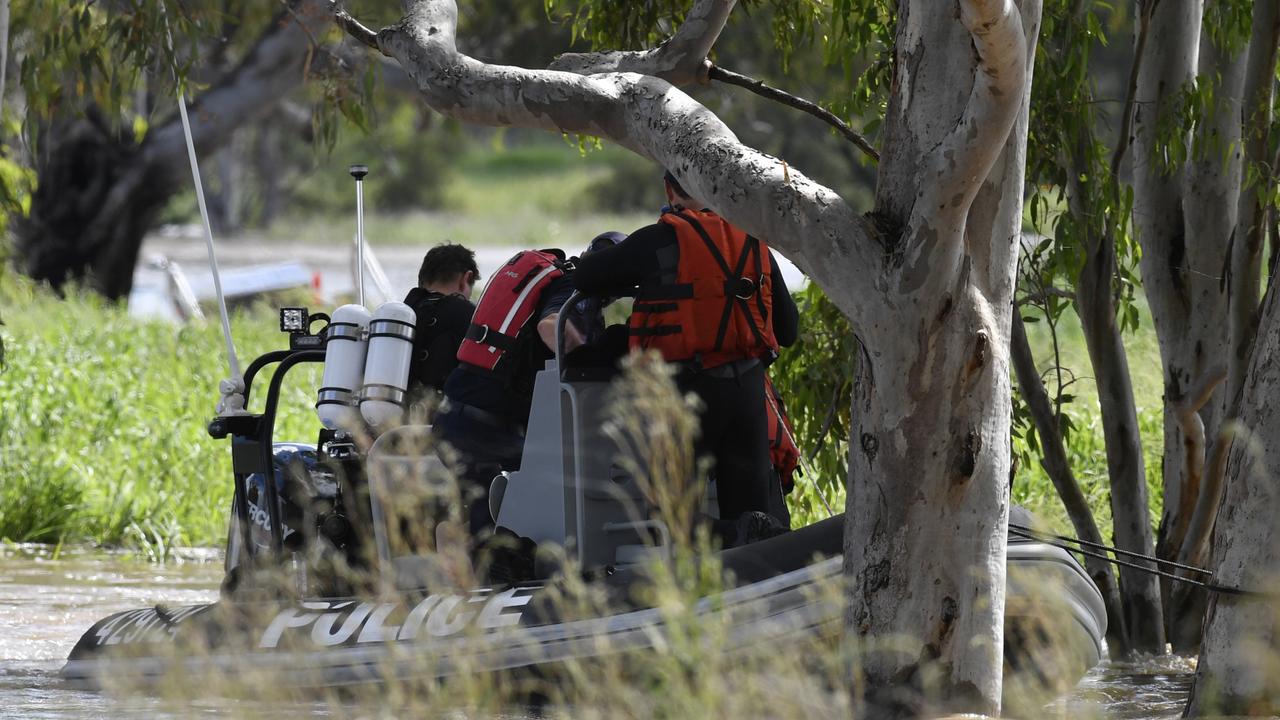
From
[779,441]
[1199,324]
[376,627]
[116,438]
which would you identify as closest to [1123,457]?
[1199,324]

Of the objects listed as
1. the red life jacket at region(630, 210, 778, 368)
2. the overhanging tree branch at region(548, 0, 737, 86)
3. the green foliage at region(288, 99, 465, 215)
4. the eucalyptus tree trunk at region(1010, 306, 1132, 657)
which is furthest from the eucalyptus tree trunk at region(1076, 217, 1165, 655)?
the green foliage at region(288, 99, 465, 215)

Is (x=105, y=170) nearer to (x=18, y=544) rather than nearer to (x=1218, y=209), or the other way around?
(x=18, y=544)

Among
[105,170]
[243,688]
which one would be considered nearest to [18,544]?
[243,688]

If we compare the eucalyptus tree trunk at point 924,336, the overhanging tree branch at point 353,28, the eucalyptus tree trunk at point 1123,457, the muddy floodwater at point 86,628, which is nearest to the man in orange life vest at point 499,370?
the overhanging tree branch at point 353,28

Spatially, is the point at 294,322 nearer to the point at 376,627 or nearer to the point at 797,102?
the point at 376,627

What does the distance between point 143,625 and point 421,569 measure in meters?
1.20

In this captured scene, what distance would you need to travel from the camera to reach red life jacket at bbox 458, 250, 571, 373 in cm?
639

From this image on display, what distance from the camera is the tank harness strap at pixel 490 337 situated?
643cm

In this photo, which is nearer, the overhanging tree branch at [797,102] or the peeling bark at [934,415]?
the peeling bark at [934,415]

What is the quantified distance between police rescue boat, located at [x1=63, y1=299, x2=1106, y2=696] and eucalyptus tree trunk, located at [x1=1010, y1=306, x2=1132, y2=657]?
1507 millimetres

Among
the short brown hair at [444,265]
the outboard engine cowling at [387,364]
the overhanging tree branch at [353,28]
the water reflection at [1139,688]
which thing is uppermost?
the overhanging tree branch at [353,28]

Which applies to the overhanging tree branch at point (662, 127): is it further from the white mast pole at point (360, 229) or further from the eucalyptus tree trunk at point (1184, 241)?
the eucalyptus tree trunk at point (1184, 241)

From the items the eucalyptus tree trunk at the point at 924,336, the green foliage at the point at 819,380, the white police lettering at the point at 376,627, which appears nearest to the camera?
A: the eucalyptus tree trunk at the point at 924,336

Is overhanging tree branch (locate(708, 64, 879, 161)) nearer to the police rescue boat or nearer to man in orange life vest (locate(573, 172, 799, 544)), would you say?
man in orange life vest (locate(573, 172, 799, 544))
